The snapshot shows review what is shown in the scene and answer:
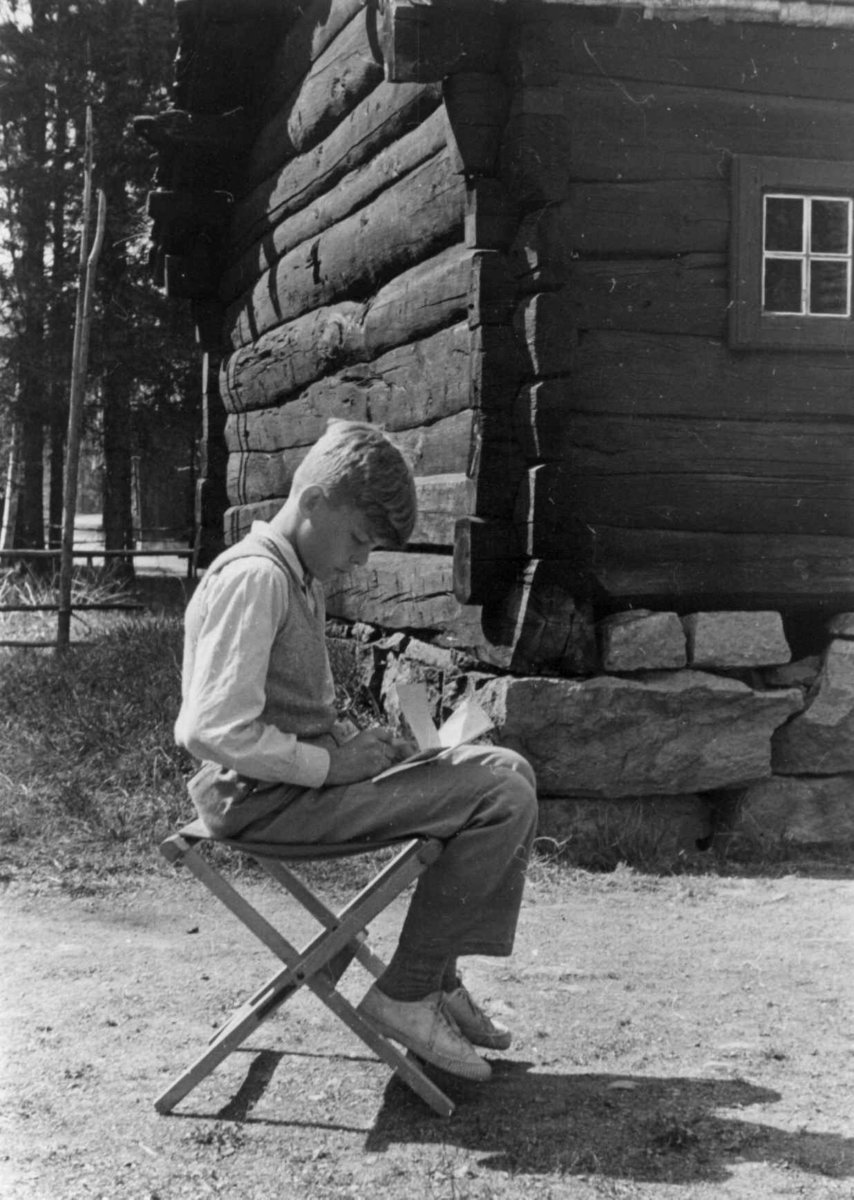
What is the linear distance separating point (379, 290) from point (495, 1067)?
4.61 m

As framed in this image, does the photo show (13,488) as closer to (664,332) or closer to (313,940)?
(664,332)

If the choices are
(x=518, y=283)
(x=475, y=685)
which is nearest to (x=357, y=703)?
(x=475, y=685)

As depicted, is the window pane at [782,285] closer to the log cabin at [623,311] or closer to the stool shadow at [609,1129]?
the log cabin at [623,311]

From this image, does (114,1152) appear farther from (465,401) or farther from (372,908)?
(465,401)

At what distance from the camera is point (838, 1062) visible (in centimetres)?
340

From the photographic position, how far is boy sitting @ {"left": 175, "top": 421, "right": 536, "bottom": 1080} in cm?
286

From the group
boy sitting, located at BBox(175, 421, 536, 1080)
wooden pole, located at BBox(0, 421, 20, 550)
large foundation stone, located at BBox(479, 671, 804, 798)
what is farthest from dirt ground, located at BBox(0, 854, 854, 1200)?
wooden pole, located at BBox(0, 421, 20, 550)

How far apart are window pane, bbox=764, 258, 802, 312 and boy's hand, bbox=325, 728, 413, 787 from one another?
3.41 m

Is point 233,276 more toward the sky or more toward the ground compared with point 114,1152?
more toward the sky

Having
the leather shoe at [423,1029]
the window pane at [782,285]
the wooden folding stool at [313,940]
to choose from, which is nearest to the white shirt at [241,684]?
the wooden folding stool at [313,940]

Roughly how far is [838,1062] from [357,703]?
3969 millimetres

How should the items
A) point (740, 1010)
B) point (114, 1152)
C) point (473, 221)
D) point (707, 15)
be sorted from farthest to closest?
point (473, 221) < point (707, 15) < point (740, 1010) < point (114, 1152)

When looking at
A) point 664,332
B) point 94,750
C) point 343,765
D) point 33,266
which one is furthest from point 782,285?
point 33,266

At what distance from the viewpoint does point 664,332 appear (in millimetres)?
5594
